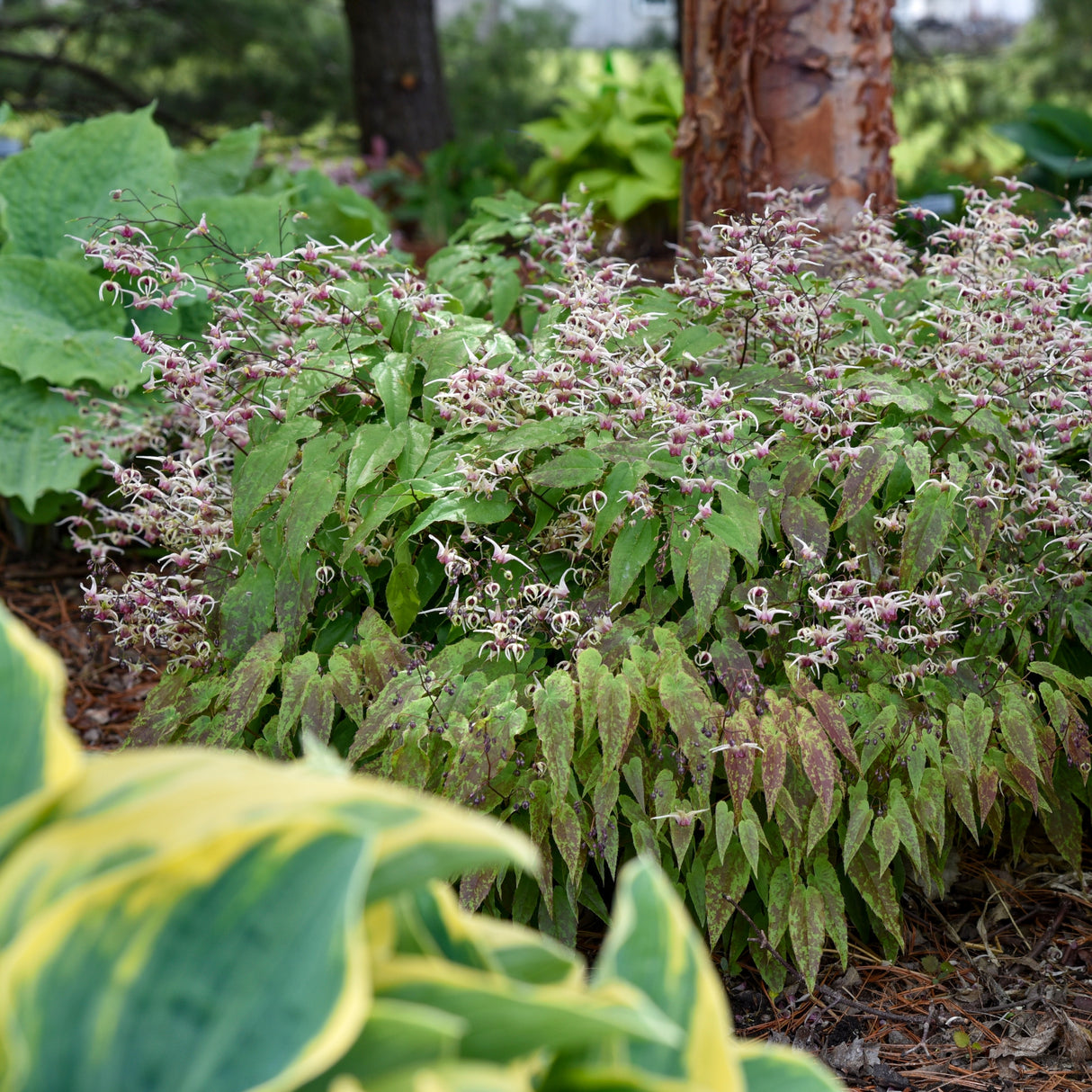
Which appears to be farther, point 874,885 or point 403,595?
point 403,595

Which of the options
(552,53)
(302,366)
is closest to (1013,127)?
(552,53)

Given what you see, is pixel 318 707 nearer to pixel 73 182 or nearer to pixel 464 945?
pixel 464 945

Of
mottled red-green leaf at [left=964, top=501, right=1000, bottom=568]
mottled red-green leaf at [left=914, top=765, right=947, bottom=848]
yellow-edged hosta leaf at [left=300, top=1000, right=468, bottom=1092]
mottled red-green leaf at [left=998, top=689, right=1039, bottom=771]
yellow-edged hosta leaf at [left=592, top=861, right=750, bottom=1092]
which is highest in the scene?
yellow-edged hosta leaf at [left=300, top=1000, right=468, bottom=1092]

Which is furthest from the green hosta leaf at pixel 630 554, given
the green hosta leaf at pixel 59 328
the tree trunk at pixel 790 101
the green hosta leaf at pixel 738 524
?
the green hosta leaf at pixel 59 328

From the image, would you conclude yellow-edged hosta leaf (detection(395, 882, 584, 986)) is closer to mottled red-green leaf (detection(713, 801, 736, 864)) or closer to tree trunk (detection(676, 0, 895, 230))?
mottled red-green leaf (detection(713, 801, 736, 864))

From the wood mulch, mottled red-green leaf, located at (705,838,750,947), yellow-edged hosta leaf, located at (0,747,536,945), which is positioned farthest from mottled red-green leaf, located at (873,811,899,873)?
yellow-edged hosta leaf, located at (0,747,536,945)

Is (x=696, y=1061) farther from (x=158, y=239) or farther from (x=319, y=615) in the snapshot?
(x=158, y=239)

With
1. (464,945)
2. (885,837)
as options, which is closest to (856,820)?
(885,837)

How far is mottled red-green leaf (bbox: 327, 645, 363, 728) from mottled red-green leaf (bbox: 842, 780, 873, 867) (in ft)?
2.93

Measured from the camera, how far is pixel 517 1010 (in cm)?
59

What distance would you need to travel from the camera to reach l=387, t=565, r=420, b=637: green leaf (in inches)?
84.5

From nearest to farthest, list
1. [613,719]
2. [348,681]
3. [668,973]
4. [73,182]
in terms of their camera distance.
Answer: [668,973]
[613,719]
[348,681]
[73,182]

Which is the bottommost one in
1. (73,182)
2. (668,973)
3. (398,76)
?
(668,973)

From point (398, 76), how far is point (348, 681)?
22.8 feet
